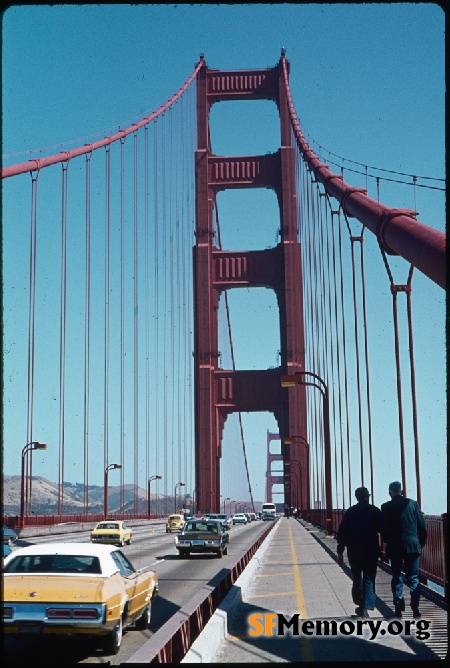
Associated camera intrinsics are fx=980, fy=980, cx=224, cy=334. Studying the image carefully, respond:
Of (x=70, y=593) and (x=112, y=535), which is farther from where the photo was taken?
(x=112, y=535)

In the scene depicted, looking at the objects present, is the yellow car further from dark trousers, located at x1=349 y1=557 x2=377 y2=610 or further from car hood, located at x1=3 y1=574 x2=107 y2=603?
car hood, located at x1=3 y1=574 x2=107 y2=603

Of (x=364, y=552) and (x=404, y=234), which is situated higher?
(x=404, y=234)

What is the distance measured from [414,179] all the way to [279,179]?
187 ft

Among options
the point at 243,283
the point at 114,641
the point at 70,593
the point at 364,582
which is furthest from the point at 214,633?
the point at 243,283

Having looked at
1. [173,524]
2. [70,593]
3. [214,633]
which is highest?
[70,593]

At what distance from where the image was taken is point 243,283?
72.6m

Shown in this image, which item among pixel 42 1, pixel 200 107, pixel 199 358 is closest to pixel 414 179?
pixel 42 1

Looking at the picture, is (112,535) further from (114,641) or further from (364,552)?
(114,641)

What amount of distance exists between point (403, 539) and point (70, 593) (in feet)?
12.3

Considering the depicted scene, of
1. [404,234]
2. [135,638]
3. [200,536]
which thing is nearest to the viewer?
[135,638]

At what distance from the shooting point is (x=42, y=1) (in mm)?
7133

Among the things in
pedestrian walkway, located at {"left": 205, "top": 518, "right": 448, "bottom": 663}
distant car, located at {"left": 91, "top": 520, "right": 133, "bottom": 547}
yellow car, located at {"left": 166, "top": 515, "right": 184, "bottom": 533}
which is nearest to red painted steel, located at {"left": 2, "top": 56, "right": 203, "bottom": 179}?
distant car, located at {"left": 91, "top": 520, "right": 133, "bottom": 547}

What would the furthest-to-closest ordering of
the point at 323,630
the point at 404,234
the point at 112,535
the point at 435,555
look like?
1. the point at 112,535
2. the point at 435,555
3. the point at 404,234
4. the point at 323,630

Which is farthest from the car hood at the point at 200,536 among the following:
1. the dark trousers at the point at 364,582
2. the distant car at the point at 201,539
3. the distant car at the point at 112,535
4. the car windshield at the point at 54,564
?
the car windshield at the point at 54,564
